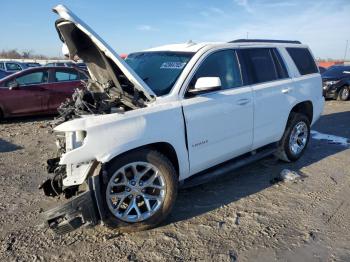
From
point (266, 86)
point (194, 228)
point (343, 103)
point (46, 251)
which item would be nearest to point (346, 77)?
point (343, 103)

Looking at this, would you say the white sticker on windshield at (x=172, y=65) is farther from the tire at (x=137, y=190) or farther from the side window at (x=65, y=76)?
the side window at (x=65, y=76)

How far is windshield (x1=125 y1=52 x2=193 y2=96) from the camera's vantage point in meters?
3.84

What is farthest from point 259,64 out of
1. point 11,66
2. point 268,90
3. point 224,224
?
point 11,66

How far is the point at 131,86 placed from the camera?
387 centimetres

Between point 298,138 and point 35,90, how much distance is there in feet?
23.3

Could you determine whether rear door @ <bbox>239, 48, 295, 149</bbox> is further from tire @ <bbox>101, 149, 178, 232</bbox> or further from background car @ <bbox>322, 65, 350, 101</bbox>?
background car @ <bbox>322, 65, 350, 101</bbox>

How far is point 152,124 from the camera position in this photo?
11.2 feet

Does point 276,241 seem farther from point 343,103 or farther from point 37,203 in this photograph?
point 343,103

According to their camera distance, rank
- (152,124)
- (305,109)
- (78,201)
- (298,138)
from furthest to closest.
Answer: (305,109) < (298,138) < (152,124) < (78,201)

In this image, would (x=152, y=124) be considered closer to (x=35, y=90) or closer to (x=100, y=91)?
(x=100, y=91)

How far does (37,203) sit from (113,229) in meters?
1.34

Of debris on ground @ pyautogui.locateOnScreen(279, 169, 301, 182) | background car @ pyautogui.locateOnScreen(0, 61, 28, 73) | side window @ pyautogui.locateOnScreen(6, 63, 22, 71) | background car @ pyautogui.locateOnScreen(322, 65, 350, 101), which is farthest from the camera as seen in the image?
side window @ pyautogui.locateOnScreen(6, 63, 22, 71)

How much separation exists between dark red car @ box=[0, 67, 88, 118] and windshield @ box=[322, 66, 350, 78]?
34.5 feet

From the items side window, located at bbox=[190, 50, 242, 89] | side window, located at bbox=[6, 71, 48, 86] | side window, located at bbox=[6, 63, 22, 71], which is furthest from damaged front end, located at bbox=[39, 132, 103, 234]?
side window, located at bbox=[6, 63, 22, 71]
